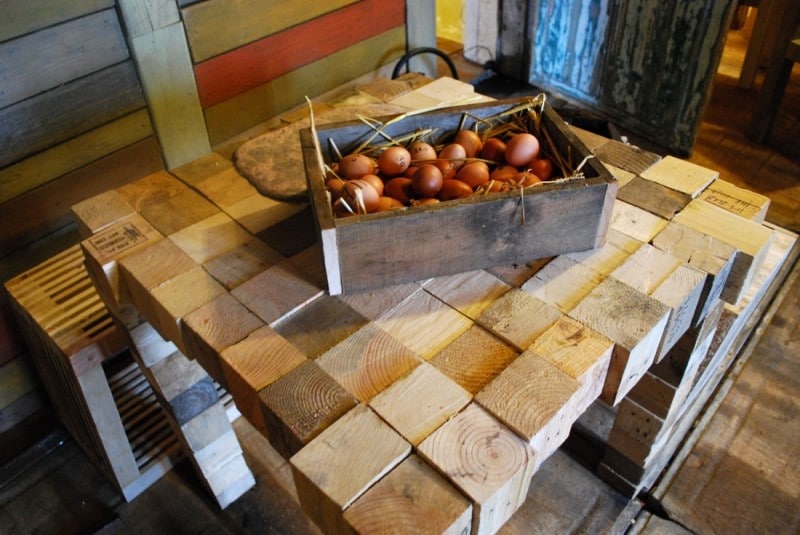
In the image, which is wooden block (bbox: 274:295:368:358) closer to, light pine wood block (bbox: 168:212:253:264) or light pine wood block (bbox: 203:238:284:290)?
light pine wood block (bbox: 203:238:284:290)

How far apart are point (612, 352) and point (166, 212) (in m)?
0.98

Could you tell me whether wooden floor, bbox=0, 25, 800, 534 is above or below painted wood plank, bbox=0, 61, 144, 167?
below

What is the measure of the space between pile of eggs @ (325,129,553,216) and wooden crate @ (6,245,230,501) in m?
0.85

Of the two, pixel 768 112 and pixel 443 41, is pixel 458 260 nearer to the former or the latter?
pixel 768 112

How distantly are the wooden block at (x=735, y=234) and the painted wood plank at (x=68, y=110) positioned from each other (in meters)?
1.56

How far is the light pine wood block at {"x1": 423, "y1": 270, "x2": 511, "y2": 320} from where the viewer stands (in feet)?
4.10

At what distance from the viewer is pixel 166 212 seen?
59.6 inches

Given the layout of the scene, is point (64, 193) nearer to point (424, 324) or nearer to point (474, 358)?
point (424, 324)

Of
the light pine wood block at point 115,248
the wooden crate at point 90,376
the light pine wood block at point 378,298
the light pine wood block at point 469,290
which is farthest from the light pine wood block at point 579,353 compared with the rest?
the wooden crate at point 90,376

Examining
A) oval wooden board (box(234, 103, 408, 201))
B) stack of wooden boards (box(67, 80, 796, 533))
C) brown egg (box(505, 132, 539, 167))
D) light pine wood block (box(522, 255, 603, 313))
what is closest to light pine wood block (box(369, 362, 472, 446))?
stack of wooden boards (box(67, 80, 796, 533))

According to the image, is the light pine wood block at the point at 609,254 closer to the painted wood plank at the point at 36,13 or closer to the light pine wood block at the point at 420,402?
the light pine wood block at the point at 420,402

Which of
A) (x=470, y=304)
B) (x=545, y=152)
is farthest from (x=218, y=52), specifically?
(x=470, y=304)

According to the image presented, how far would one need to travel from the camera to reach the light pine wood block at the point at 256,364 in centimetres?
113

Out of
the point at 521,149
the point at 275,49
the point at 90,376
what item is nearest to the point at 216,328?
the point at 521,149
